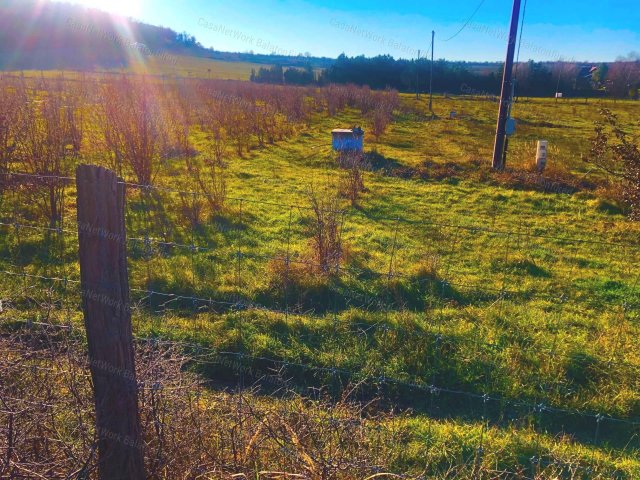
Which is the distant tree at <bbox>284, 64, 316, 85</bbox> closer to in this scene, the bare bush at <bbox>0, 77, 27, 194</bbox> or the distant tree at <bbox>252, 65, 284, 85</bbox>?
the distant tree at <bbox>252, 65, 284, 85</bbox>

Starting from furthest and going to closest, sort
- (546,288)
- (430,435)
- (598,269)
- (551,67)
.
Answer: (551,67) < (598,269) < (546,288) < (430,435)

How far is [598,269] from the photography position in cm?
595

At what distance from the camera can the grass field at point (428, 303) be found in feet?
10.7

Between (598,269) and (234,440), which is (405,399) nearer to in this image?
(234,440)

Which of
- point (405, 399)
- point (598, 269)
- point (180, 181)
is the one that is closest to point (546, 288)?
point (598, 269)

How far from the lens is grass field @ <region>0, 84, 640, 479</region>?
3.27 meters

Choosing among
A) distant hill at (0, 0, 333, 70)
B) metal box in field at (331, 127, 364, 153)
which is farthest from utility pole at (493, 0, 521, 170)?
distant hill at (0, 0, 333, 70)

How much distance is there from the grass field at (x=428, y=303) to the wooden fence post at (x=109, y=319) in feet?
4.87

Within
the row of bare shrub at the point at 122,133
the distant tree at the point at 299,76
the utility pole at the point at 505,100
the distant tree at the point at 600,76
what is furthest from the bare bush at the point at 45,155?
the distant tree at the point at 600,76

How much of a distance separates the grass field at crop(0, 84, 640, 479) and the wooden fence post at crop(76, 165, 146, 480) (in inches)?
58.4

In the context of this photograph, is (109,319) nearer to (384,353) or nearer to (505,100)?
(384,353)

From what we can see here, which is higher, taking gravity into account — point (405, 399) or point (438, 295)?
point (438, 295)

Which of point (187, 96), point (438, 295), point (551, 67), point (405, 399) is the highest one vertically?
point (551, 67)

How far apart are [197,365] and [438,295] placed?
8.37 ft
